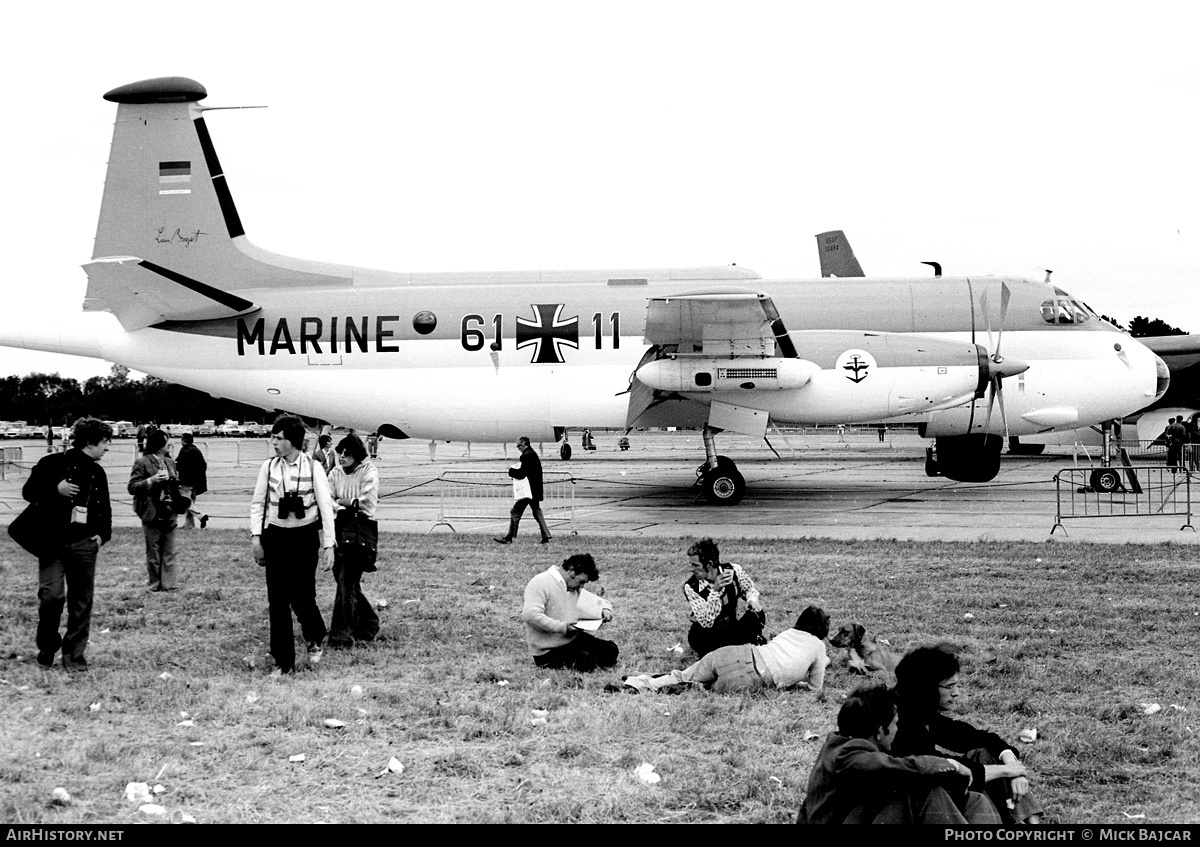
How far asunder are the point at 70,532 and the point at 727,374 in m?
14.3

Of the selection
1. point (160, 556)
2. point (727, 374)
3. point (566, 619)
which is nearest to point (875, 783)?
point (566, 619)

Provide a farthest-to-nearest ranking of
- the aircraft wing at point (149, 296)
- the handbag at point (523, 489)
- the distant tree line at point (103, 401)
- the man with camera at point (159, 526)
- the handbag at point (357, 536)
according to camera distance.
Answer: the distant tree line at point (103, 401) → the aircraft wing at point (149, 296) → the handbag at point (523, 489) → the man with camera at point (159, 526) → the handbag at point (357, 536)

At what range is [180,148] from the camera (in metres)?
23.0

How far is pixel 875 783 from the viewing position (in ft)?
13.2

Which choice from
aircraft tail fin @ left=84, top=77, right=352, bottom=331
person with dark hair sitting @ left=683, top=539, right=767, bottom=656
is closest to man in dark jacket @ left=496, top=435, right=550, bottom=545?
person with dark hair sitting @ left=683, top=539, right=767, bottom=656

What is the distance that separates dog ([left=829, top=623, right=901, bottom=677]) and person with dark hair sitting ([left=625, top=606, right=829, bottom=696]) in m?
0.37

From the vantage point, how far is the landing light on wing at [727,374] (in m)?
20.3

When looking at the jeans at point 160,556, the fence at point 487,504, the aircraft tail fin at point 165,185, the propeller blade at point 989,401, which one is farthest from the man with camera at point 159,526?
the propeller blade at point 989,401

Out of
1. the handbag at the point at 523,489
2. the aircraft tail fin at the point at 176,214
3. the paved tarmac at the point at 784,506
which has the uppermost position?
the aircraft tail fin at the point at 176,214

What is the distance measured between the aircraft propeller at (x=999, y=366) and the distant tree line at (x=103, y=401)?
104 metres

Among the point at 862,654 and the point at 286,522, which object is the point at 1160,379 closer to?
the point at 862,654

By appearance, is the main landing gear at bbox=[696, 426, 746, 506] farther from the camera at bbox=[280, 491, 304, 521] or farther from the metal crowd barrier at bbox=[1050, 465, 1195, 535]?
the camera at bbox=[280, 491, 304, 521]

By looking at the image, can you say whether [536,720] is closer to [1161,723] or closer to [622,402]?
[1161,723]

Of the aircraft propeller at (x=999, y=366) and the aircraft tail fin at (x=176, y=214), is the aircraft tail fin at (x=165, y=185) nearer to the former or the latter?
the aircraft tail fin at (x=176, y=214)
